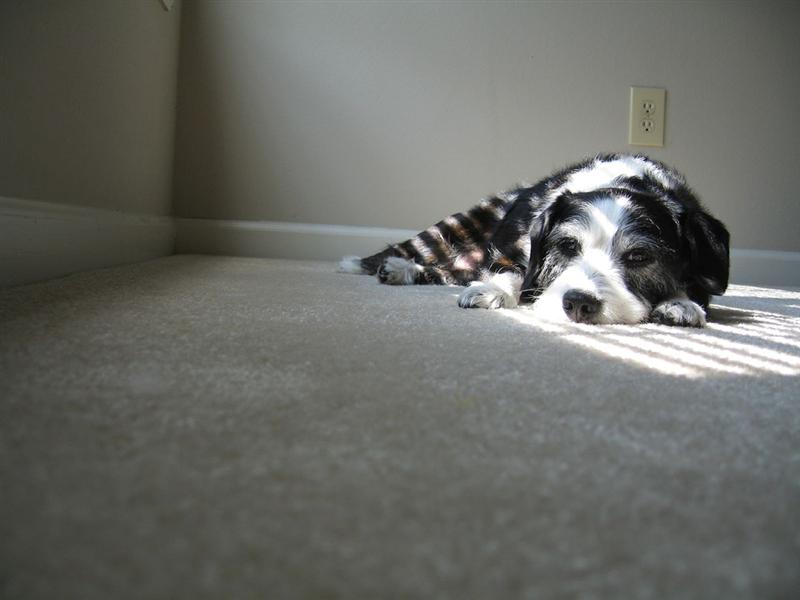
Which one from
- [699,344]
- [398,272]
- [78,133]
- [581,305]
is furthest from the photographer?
[398,272]

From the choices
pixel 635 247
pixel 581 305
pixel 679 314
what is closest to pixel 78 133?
pixel 581 305

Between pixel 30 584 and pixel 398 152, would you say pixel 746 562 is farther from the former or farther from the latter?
pixel 398 152

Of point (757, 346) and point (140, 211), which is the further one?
point (140, 211)

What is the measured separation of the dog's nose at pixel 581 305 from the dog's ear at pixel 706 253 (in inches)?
16.1

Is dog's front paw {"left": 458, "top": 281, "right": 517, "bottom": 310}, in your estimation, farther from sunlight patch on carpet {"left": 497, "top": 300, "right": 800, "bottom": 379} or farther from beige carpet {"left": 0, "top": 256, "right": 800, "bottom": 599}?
beige carpet {"left": 0, "top": 256, "right": 800, "bottom": 599}

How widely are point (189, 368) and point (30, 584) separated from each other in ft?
1.56

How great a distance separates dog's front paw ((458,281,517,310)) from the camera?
1683mm

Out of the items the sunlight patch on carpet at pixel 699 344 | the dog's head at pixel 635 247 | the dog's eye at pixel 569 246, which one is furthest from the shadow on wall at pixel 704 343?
the dog's eye at pixel 569 246

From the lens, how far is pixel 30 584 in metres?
0.34

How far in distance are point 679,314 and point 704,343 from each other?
0.34 meters

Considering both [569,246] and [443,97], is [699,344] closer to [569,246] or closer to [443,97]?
[569,246]

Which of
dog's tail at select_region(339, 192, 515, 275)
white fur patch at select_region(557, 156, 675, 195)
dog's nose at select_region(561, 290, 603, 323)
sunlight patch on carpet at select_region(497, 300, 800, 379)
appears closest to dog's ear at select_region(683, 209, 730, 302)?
sunlight patch on carpet at select_region(497, 300, 800, 379)

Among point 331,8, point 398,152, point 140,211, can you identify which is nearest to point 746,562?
point 140,211

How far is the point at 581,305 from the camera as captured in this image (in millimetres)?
1472
